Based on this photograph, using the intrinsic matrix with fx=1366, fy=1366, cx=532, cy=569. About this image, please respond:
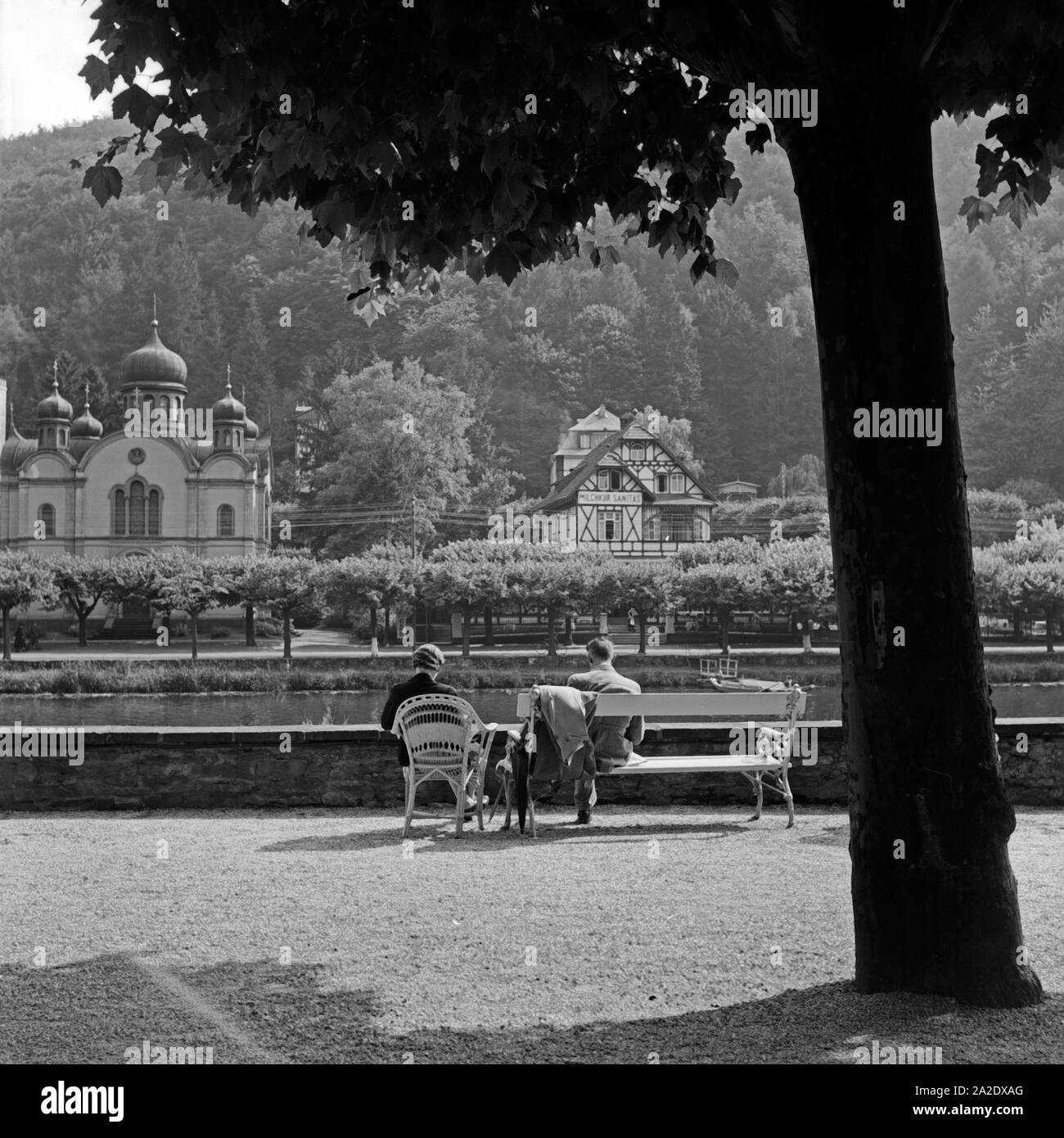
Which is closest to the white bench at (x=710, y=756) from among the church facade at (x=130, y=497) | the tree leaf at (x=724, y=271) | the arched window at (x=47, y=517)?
the tree leaf at (x=724, y=271)

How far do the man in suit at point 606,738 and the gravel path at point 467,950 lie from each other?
0.31 metres

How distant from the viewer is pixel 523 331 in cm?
8912

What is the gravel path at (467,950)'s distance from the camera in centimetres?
383

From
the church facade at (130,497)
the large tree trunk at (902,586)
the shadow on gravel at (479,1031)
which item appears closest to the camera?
the shadow on gravel at (479,1031)

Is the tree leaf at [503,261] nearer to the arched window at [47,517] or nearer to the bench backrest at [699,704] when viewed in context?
the bench backrest at [699,704]

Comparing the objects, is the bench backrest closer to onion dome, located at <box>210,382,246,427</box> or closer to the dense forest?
onion dome, located at <box>210,382,246,427</box>

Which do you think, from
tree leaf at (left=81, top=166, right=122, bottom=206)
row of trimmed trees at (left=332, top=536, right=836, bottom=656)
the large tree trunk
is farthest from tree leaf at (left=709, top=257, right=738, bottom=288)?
row of trimmed trees at (left=332, top=536, right=836, bottom=656)

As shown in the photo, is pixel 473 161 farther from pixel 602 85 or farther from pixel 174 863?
pixel 174 863

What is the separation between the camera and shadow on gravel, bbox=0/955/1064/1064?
3.69 metres

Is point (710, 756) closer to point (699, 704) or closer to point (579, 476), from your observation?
point (699, 704)
